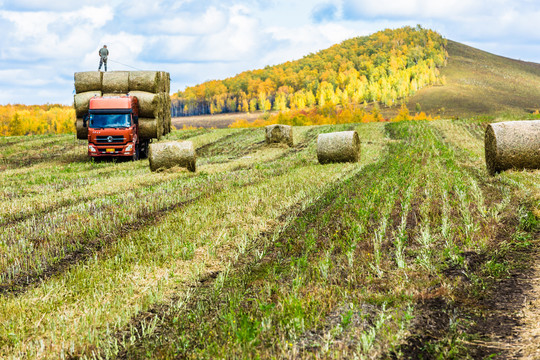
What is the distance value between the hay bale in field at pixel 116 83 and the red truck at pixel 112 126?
4.59 ft

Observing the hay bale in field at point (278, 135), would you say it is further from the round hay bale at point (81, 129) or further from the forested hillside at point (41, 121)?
the forested hillside at point (41, 121)

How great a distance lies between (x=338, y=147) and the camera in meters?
17.8

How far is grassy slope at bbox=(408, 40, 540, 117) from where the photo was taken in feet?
429

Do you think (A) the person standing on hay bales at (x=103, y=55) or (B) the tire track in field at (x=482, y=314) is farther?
(A) the person standing on hay bales at (x=103, y=55)

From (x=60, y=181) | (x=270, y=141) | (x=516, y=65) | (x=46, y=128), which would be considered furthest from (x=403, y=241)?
(x=516, y=65)

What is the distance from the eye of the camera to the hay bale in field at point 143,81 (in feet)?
78.3

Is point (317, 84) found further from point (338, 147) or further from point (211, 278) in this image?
point (211, 278)

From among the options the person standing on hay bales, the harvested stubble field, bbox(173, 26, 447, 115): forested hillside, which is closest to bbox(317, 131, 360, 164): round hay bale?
the harvested stubble field

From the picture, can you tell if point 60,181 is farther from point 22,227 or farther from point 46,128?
point 46,128

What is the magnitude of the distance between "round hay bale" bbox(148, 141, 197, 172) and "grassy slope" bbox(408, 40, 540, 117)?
359 feet

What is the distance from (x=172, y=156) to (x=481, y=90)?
Answer: 155 meters

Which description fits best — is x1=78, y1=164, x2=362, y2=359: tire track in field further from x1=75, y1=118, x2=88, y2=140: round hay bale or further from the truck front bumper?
x1=75, y1=118, x2=88, y2=140: round hay bale

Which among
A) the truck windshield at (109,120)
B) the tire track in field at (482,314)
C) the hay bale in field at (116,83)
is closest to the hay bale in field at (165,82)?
the hay bale in field at (116,83)

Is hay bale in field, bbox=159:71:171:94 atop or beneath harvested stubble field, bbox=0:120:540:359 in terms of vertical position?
atop
